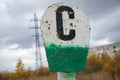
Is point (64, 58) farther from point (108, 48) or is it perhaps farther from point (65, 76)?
point (108, 48)

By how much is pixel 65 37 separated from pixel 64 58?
13cm

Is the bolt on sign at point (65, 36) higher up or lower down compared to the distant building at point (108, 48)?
higher up

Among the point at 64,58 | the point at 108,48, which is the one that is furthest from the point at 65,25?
the point at 108,48

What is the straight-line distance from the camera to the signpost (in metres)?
1.60

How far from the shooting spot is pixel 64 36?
1.67 metres

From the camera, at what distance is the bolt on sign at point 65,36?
1605mm

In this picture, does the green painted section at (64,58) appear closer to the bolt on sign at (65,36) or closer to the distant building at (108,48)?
the bolt on sign at (65,36)

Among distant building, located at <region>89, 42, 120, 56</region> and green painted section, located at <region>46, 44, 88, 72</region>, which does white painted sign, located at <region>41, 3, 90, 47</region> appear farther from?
distant building, located at <region>89, 42, 120, 56</region>

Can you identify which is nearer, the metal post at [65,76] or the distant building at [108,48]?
the metal post at [65,76]

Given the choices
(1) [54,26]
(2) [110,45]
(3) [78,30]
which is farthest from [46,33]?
(2) [110,45]

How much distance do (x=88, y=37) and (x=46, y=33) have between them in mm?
283

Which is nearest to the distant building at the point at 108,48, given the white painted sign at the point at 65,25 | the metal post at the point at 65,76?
the white painted sign at the point at 65,25

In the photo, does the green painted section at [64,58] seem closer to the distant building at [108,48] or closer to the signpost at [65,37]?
the signpost at [65,37]

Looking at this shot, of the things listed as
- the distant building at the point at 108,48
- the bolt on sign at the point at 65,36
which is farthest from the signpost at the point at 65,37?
the distant building at the point at 108,48
